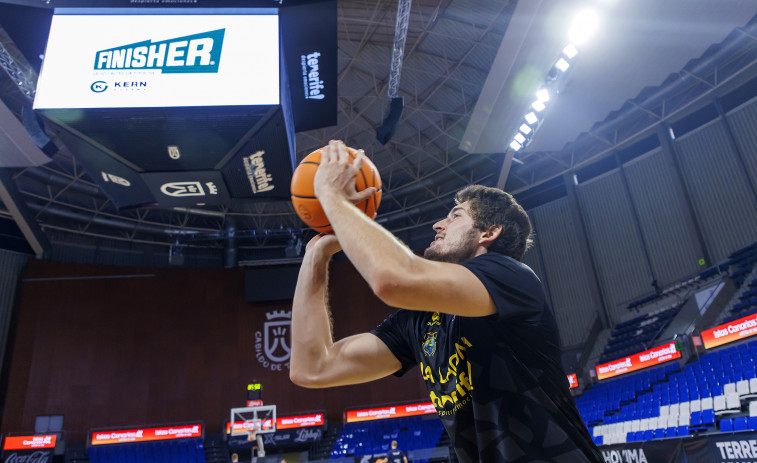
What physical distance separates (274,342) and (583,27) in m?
16.3

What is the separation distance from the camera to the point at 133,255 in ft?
77.8

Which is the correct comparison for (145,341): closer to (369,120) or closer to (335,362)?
(369,120)

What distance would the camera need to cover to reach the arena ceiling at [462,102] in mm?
12625

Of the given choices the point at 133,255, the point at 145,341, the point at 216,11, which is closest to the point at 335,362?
the point at 216,11

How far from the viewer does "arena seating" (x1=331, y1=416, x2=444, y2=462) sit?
63.2 ft

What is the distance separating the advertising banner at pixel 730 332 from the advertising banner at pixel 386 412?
1034 centimetres

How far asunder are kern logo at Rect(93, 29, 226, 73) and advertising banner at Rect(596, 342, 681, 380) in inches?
559

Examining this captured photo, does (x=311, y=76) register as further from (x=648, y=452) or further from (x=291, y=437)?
(x=291, y=437)

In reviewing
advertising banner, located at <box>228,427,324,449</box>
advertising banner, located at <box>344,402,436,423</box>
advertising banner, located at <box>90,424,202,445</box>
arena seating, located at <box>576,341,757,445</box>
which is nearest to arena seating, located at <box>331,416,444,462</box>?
advertising banner, located at <box>344,402,436,423</box>

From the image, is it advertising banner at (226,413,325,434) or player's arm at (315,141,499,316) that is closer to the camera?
player's arm at (315,141,499,316)

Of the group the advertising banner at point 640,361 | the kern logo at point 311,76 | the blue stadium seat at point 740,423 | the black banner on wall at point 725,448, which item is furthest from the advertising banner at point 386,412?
the kern logo at point 311,76

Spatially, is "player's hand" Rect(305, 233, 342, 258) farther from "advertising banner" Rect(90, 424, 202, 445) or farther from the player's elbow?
"advertising banner" Rect(90, 424, 202, 445)

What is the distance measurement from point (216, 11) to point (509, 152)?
47.5 ft

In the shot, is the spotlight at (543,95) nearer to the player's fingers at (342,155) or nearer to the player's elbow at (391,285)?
the player's fingers at (342,155)
